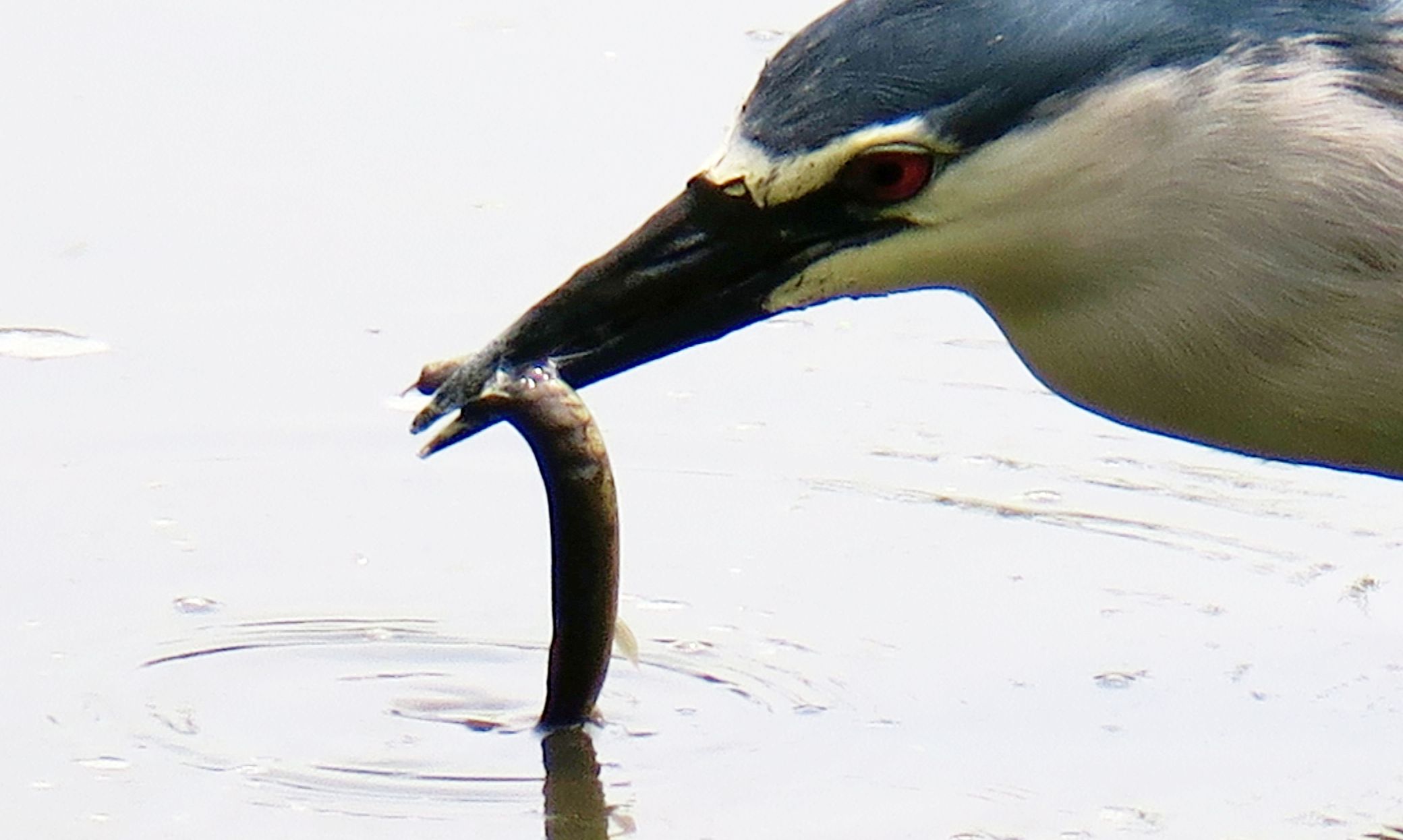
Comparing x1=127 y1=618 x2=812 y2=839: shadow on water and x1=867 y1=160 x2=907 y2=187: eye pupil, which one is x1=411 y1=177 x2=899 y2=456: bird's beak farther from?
x1=127 y1=618 x2=812 y2=839: shadow on water

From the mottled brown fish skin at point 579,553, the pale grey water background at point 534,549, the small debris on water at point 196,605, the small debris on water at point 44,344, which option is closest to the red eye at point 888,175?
the mottled brown fish skin at point 579,553

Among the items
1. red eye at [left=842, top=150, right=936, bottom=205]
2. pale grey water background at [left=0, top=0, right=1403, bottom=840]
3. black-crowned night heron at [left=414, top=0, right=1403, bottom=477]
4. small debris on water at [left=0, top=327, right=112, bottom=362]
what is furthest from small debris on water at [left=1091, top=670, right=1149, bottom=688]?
small debris on water at [left=0, top=327, right=112, bottom=362]

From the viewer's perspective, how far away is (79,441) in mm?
4840

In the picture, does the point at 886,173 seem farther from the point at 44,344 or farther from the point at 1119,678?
the point at 44,344

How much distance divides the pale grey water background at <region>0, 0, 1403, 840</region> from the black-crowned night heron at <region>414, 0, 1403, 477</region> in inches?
30.5

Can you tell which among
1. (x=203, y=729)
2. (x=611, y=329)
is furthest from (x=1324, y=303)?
(x=203, y=729)

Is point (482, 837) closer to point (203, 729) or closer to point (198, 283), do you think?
point (203, 729)

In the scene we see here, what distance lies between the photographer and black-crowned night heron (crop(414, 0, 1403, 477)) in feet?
10.5

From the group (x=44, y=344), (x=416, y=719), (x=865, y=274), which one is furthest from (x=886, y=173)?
(x=44, y=344)

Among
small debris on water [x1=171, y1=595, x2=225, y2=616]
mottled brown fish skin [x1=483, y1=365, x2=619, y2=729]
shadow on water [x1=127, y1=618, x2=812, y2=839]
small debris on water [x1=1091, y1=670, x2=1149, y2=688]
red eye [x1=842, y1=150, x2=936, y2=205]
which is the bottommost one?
small debris on water [x1=1091, y1=670, x2=1149, y2=688]

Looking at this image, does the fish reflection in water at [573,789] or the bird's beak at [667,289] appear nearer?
the bird's beak at [667,289]

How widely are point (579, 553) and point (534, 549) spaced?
730 millimetres

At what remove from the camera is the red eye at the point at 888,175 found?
3262mm

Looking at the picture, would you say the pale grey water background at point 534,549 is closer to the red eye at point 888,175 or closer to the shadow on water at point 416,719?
the shadow on water at point 416,719
